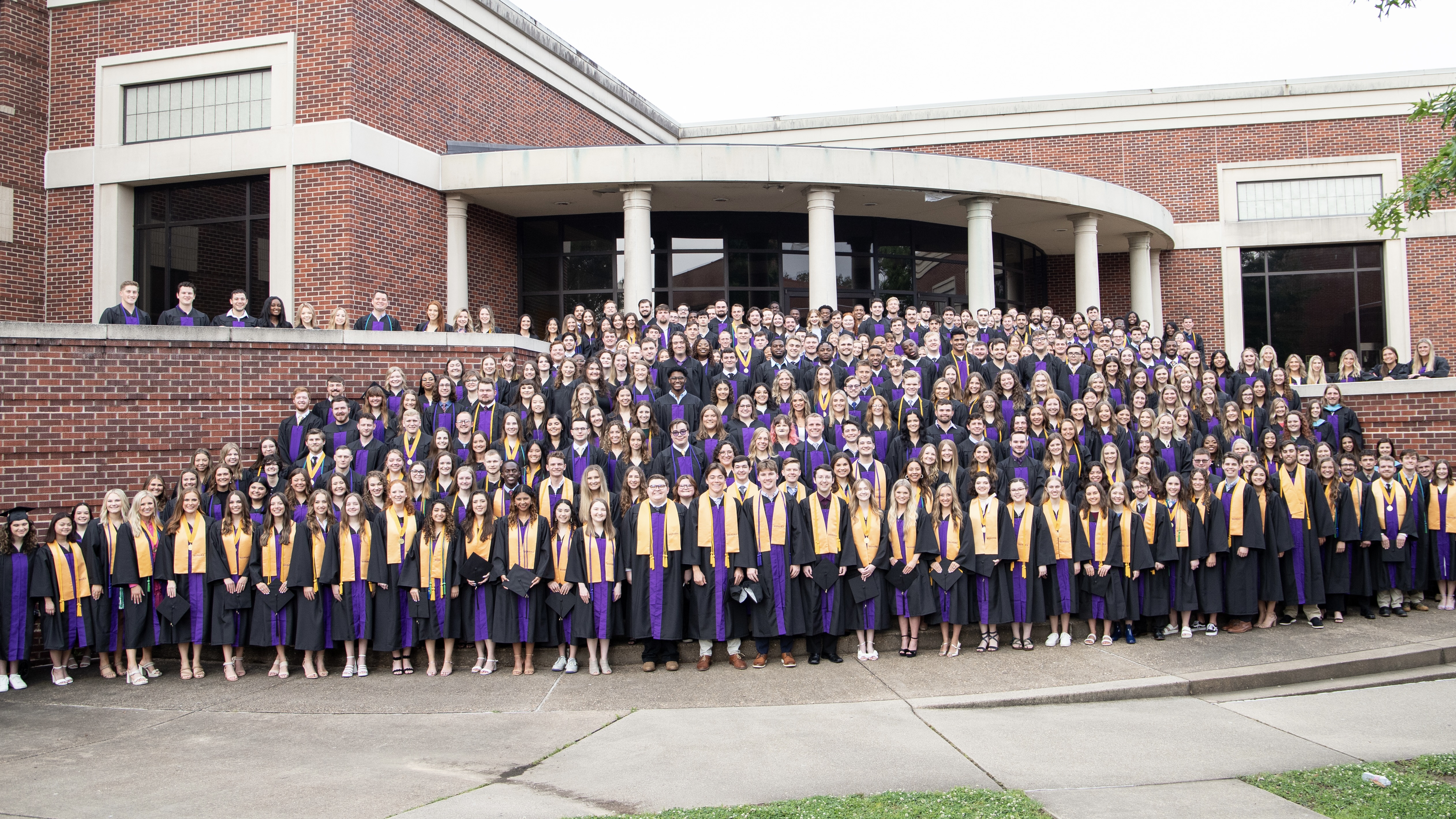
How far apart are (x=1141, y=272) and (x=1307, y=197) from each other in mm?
4293

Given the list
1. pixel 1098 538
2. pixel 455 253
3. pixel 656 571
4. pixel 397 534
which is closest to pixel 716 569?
pixel 656 571

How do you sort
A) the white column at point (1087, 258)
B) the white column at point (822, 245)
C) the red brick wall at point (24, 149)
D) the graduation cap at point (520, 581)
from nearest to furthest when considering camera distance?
1. the graduation cap at point (520, 581)
2. the red brick wall at point (24, 149)
3. the white column at point (822, 245)
4. the white column at point (1087, 258)

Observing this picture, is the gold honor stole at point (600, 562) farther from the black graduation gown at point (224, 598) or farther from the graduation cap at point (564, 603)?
the black graduation gown at point (224, 598)

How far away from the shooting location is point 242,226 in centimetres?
1453

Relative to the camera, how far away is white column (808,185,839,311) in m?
15.5

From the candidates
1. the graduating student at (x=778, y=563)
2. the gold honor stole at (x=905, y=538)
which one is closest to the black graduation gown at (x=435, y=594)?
the graduating student at (x=778, y=563)

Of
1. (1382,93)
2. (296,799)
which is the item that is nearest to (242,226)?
(296,799)

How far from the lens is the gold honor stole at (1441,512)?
9.15 m

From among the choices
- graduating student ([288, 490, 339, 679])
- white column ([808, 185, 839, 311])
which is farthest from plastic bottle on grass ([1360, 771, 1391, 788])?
white column ([808, 185, 839, 311])

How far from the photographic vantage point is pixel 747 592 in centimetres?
788

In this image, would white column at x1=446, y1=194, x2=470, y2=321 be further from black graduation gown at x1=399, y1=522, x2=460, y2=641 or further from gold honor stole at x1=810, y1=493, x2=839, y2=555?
gold honor stole at x1=810, y1=493, x2=839, y2=555

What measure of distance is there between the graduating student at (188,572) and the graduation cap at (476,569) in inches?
81.3

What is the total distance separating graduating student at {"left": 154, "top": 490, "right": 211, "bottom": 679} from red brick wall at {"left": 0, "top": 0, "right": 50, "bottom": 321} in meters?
8.54

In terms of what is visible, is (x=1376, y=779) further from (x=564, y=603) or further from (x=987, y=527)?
(x=564, y=603)
